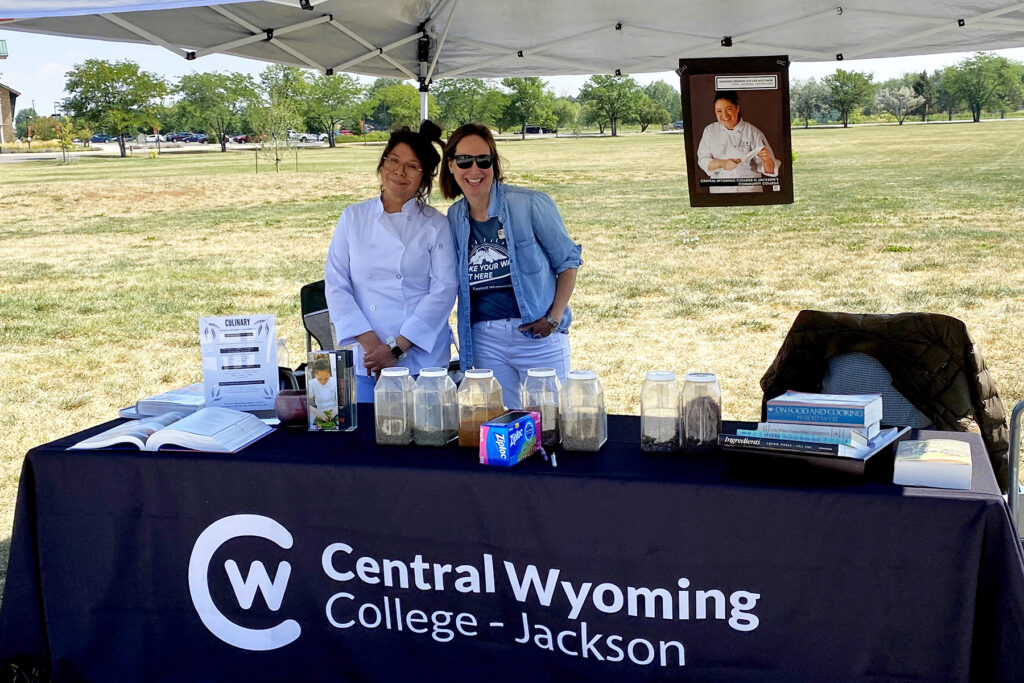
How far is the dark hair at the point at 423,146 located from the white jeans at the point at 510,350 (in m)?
0.53

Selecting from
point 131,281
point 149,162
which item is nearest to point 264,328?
point 131,281

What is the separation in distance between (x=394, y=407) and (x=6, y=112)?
72646 millimetres

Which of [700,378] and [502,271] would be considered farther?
[502,271]

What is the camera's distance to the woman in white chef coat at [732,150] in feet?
12.6

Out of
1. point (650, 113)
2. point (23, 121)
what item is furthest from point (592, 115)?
point (23, 121)

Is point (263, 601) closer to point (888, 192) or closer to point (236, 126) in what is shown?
point (888, 192)

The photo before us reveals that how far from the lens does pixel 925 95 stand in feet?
190

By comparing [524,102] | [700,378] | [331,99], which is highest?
[331,99]

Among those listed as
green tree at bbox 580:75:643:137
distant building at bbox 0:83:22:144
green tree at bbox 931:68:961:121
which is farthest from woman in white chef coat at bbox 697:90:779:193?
distant building at bbox 0:83:22:144

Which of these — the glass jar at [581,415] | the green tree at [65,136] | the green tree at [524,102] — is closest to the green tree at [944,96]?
the green tree at [524,102]

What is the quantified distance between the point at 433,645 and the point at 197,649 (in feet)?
2.15

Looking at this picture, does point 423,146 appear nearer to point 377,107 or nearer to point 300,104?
Result: point 300,104

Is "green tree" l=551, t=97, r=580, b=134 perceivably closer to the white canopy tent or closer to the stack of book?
the white canopy tent

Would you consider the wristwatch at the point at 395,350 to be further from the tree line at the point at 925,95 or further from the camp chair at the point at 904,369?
the tree line at the point at 925,95
